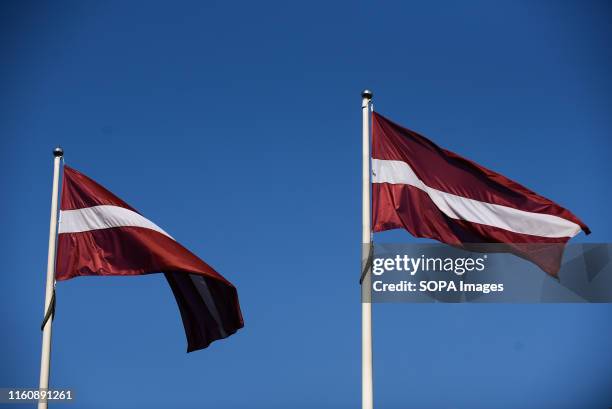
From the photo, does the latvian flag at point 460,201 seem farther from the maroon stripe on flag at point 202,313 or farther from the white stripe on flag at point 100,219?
the white stripe on flag at point 100,219

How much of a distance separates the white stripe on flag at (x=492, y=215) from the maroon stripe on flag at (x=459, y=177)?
0.44 feet

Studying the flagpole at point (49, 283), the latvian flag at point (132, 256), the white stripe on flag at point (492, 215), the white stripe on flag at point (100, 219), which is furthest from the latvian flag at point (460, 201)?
the flagpole at point (49, 283)

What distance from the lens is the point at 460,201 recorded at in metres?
19.8

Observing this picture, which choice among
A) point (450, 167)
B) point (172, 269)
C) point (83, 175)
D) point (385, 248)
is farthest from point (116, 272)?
point (450, 167)

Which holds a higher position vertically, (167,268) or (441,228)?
(441,228)

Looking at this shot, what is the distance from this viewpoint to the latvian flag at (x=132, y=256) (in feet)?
69.4

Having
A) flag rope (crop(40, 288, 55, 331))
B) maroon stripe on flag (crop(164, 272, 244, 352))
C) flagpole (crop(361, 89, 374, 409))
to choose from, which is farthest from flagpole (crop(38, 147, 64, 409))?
flagpole (crop(361, 89, 374, 409))

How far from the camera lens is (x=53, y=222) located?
22188mm

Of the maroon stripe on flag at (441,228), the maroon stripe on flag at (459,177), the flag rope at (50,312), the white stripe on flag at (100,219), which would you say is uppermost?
the maroon stripe on flag at (459,177)

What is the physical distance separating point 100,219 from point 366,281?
8180 millimetres

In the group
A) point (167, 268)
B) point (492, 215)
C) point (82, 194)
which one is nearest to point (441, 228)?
point (492, 215)

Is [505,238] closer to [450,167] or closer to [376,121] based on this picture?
[450,167]

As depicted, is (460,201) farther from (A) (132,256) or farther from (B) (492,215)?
(A) (132,256)

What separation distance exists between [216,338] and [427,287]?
22.8ft
